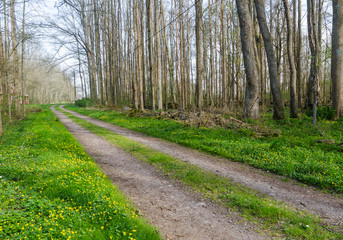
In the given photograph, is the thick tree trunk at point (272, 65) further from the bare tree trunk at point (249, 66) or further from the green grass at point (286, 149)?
the green grass at point (286, 149)

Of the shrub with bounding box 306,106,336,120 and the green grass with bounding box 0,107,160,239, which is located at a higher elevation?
the shrub with bounding box 306,106,336,120

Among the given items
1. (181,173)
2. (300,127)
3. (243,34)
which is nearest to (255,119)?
(300,127)

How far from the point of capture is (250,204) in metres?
3.65

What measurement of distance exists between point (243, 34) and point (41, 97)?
222ft

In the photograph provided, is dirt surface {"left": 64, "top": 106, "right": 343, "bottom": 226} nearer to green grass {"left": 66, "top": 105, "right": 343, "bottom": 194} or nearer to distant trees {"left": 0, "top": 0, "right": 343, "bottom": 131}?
green grass {"left": 66, "top": 105, "right": 343, "bottom": 194}

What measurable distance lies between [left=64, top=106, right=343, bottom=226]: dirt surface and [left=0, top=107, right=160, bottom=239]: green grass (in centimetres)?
257

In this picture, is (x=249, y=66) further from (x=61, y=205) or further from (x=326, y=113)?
(x=61, y=205)

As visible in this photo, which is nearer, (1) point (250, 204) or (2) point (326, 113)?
(1) point (250, 204)

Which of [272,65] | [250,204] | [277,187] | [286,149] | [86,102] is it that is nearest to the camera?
[250,204]

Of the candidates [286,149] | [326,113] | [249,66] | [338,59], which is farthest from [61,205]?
[338,59]

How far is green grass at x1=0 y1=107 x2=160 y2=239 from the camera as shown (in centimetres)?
273

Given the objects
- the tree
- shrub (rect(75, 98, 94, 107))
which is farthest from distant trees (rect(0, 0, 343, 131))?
shrub (rect(75, 98, 94, 107))

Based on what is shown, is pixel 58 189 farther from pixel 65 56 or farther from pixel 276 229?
pixel 65 56

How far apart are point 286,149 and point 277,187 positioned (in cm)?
247
